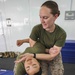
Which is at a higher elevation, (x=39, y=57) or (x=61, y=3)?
(x=61, y=3)

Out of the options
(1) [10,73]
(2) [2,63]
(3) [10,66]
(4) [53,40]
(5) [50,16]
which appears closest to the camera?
(5) [50,16]

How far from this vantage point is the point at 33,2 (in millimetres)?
3174

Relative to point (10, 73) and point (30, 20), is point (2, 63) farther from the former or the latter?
Answer: point (30, 20)

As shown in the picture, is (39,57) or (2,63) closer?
(39,57)

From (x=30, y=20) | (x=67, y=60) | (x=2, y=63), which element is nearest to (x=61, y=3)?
(x=30, y=20)

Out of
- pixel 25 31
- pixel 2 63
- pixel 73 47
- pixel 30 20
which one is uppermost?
pixel 30 20

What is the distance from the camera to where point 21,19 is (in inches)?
132

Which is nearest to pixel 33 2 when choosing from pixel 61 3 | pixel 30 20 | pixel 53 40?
pixel 30 20

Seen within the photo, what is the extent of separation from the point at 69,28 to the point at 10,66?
1.72 meters

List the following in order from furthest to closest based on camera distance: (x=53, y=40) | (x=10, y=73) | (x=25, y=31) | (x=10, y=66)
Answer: (x=25, y=31), (x=10, y=66), (x=10, y=73), (x=53, y=40)

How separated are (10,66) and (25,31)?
3.35 ft

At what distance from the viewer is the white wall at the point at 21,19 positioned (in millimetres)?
3129

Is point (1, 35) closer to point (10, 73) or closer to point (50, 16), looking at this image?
point (10, 73)

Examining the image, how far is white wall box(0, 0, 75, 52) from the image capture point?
3129 millimetres
